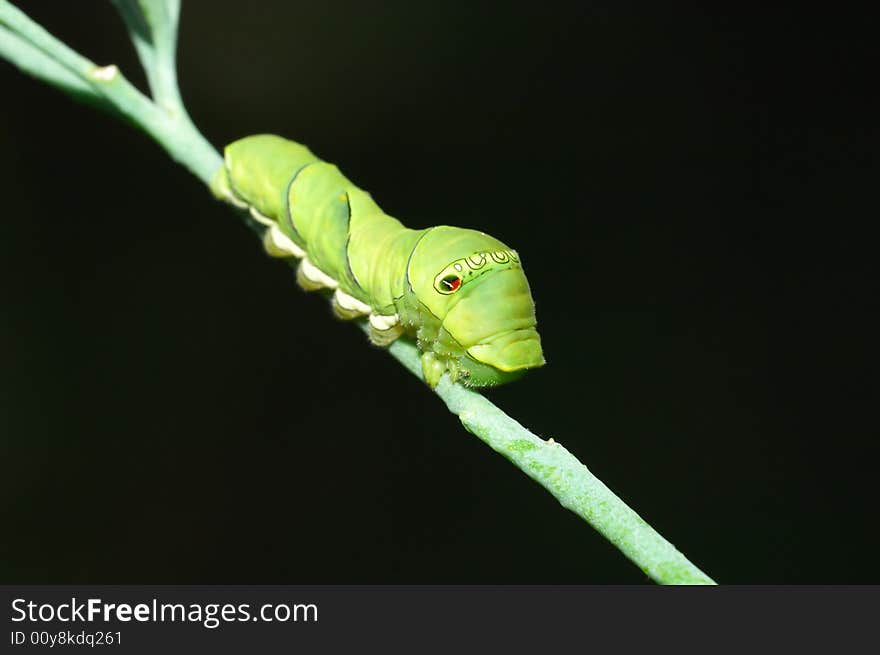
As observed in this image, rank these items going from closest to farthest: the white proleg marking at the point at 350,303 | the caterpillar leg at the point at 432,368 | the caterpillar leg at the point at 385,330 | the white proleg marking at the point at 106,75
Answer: the white proleg marking at the point at 106,75 < the caterpillar leg at the point at 432,368 < the caterpillar leg at the point at 385,330 < the white proleg marking at the point at 350,303

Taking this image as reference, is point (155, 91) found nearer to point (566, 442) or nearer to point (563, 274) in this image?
point (566, 442)

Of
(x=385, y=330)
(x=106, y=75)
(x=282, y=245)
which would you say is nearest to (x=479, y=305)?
(x=385, y=330)

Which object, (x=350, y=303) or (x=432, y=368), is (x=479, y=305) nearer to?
(x=432, y=368)

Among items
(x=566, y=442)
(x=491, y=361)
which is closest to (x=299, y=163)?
(x=491, y=361)

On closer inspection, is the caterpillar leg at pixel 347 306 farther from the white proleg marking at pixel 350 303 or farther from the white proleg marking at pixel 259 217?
the white proleg marking at pixel 259 217

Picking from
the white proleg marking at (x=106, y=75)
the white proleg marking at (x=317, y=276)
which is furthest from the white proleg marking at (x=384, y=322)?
the white proleg marking at (x=106, y=75)

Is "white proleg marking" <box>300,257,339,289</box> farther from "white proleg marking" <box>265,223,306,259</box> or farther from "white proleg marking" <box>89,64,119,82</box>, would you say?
"white proleg marking" <box>89,64,119,82</box>

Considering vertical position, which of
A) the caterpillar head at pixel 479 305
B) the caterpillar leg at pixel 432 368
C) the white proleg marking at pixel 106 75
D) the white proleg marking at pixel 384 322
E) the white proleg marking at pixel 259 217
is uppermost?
the white proleg marking at pixel 259 217
